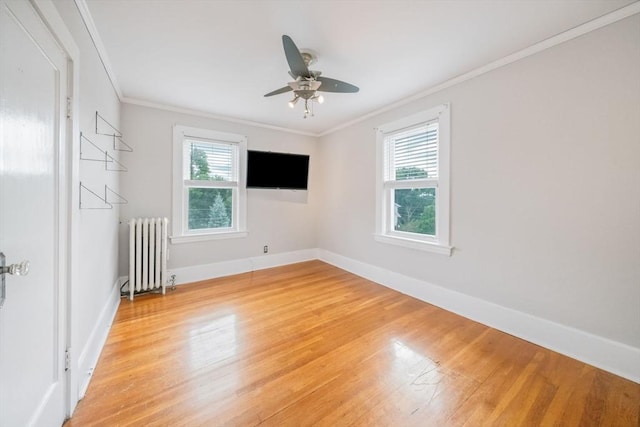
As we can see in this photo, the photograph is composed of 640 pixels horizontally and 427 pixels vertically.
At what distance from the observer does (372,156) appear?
3637 mm

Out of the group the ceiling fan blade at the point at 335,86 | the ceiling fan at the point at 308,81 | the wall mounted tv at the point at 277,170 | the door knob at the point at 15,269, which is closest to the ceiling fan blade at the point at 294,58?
the ceiling fan at the point at 308,81

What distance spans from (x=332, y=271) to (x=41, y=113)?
360cm

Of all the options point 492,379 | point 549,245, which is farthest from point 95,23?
point 549,245

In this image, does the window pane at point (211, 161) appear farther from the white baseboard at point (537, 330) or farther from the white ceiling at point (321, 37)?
the white baseboard at point (537, 330)

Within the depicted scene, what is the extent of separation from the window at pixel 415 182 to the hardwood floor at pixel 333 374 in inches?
35.9

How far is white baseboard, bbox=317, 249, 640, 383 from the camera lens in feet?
5.59

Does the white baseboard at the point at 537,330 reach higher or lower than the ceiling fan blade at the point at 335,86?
lower

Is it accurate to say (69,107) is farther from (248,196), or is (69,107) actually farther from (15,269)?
(248,196)

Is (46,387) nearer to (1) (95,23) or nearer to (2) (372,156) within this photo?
(1) (95,23)

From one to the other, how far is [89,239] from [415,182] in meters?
3.16

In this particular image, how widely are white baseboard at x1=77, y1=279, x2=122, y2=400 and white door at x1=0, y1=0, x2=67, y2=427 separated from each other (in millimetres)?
254

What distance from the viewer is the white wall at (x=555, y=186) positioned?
1.69m

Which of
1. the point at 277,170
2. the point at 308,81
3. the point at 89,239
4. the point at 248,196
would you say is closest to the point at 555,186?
the point at 308,81

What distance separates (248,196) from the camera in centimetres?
405
